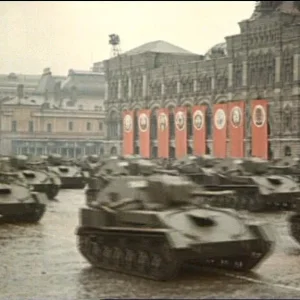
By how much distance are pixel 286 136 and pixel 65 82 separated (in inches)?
948

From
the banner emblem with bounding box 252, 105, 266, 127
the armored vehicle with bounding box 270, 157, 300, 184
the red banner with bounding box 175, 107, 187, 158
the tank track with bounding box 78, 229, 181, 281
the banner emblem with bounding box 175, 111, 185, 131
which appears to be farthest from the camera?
the banner emblem with bounding box 175, 111, 185, 131

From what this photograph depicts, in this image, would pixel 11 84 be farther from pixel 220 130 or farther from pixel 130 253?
pixel 220 130

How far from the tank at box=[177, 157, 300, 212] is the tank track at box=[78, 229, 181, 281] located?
10.1m

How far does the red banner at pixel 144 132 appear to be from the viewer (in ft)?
213

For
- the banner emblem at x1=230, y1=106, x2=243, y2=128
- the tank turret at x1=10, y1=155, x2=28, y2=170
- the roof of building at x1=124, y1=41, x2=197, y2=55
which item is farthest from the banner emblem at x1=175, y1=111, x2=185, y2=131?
the tank turret at x1=10, y1=155, x2=28, y2=170

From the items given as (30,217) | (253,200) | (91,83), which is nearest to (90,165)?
(253,200)

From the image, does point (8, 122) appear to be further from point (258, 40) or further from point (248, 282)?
point (248, 282)

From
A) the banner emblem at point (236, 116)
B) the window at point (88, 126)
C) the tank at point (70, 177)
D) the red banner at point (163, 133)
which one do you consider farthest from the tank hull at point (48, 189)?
the window at point (88, 126)

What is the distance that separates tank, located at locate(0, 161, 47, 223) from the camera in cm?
1894

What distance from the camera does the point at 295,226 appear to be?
597 inches

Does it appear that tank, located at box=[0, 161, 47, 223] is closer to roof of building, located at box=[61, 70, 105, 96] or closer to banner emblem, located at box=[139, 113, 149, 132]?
banner emblem, located at box=[139, 113, 149, 132]

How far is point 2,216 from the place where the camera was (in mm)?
19422

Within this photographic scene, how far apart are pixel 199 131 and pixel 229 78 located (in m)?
5.54

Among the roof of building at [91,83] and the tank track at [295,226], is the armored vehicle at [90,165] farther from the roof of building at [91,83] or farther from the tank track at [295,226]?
the roof of building at [91,83]
